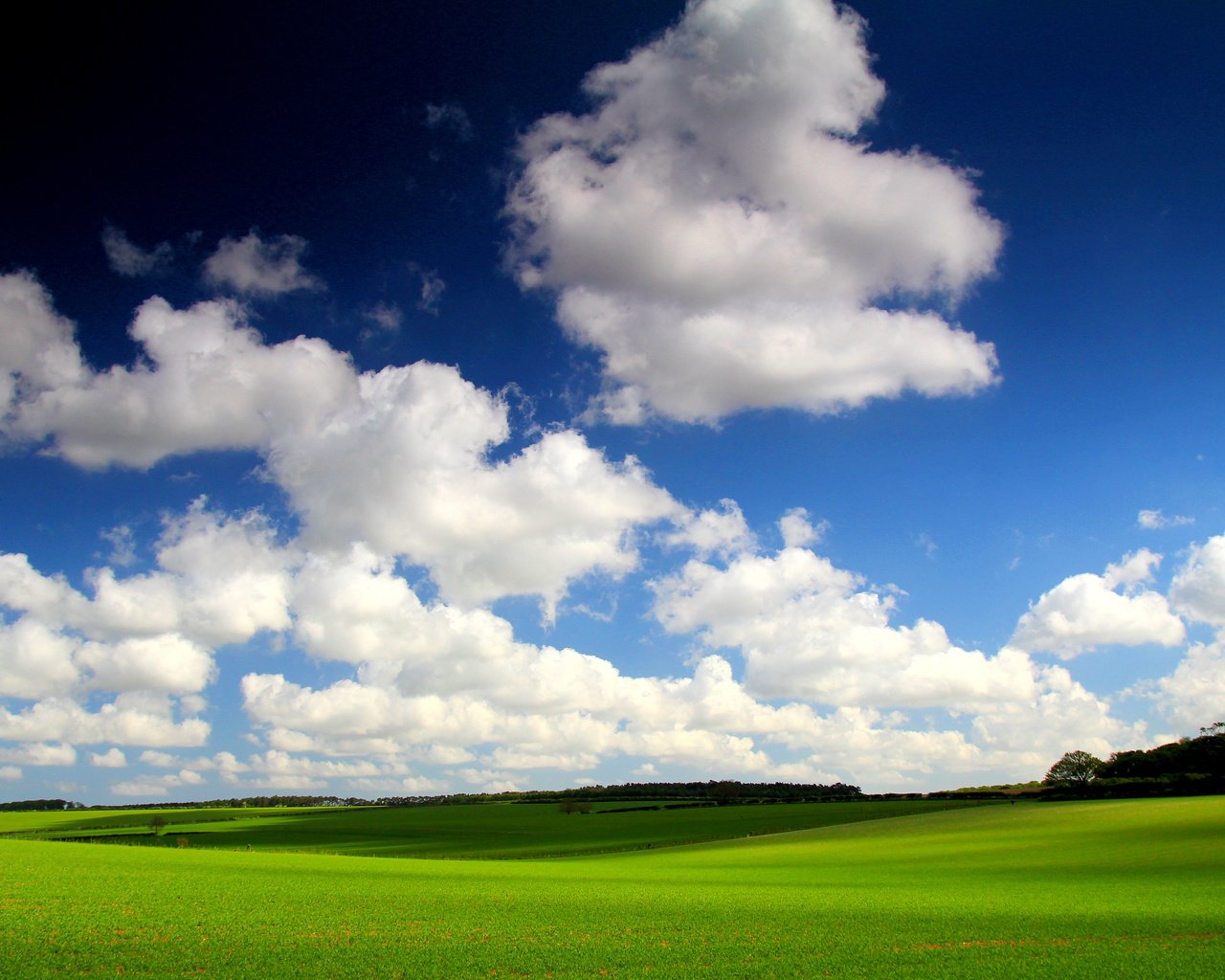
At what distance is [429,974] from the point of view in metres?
19.1

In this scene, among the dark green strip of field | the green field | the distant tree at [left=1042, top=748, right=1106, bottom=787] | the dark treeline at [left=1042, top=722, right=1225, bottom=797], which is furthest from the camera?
the distant tree at [left=1042, top=748, right=1106, bottom=787]

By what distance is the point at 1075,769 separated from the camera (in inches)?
4808

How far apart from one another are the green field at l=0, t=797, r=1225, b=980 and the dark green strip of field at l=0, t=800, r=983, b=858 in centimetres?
2741

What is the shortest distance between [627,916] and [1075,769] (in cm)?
11997

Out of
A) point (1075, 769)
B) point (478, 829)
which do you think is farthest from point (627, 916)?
point (1075, 769)

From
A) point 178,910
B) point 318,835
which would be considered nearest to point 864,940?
point 178,910

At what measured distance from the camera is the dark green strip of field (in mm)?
77438

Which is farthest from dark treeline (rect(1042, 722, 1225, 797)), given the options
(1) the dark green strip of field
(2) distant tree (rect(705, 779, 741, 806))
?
(2) distant tree (rect(705, 779, 741, 806))

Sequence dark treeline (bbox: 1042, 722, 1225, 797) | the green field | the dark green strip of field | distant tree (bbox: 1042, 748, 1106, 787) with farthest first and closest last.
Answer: distant tree (bbox: 1042, 748, 1106, 787), dark treeline (bbox: 1042, 722, 1225, 797), the dark green strip of field, the green field

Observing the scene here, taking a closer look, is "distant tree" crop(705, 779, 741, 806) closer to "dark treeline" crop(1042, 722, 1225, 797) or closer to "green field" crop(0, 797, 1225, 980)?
"dark treeline" crop(1042, 722, 1225, 797)

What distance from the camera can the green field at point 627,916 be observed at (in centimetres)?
2006

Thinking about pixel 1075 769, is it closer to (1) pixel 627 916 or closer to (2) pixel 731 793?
(2) pixel 731 793

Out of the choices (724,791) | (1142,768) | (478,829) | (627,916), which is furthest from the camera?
(724,791)

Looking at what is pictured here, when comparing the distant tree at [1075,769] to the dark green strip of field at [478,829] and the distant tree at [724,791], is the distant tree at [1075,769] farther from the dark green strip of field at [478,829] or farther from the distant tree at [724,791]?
the distant tree at [724,791]
